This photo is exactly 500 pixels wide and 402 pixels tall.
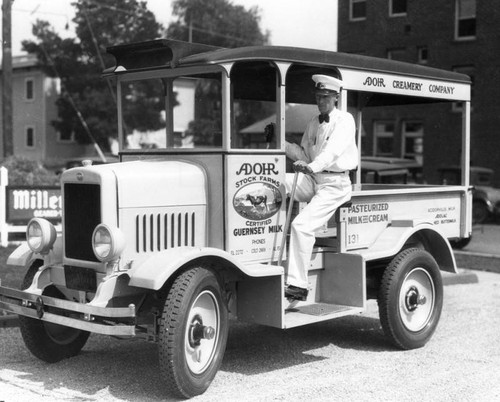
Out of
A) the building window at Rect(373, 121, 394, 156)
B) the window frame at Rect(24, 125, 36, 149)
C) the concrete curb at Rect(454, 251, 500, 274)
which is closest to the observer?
the concrete curb at Rect(454, 251, 500, 274)

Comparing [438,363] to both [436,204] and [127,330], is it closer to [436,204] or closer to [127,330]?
[436,204]

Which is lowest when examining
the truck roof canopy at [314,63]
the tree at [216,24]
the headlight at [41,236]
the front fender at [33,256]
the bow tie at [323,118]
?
the front fender at [33,256]

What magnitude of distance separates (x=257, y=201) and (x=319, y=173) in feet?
2.35

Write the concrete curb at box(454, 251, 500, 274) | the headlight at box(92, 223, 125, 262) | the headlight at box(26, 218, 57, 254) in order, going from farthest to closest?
1. the concrete curb at box(454, 251, 500, 274)
2. the headlight at box(26, 218, 57, 254)
3. the headlight at box(92, 223, 125, 262)

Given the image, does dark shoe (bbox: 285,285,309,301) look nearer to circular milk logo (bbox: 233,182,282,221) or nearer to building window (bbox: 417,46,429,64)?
circular milk logo (bbox: 233,182,282,221)

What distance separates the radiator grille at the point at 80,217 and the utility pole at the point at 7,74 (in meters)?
12.6

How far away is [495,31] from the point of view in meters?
29.7

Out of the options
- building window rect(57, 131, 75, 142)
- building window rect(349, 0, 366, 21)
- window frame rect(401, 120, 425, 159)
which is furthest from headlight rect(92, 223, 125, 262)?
building window rect(57, 131, 75, 142)

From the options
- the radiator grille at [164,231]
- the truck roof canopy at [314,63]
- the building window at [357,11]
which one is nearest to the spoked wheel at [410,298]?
the truck roof canopy at [314,63]

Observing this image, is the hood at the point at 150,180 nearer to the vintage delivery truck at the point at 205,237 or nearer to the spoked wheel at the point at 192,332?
the vintage delivery truck at the point at 205,237

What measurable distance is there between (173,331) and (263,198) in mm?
1535

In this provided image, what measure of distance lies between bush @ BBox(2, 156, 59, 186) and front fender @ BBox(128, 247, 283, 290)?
33.9ft

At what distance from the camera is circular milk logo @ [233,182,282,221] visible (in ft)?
20.4

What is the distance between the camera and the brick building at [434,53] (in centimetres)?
2981
